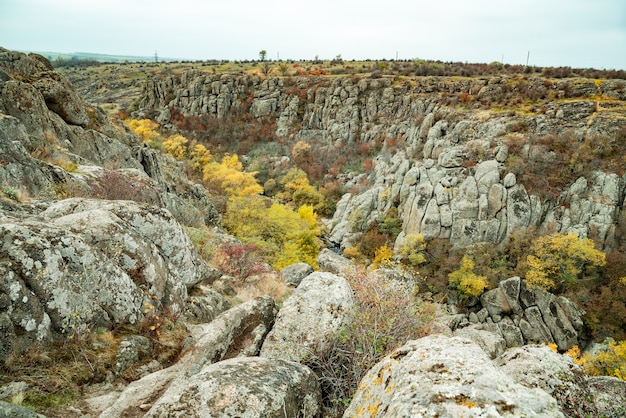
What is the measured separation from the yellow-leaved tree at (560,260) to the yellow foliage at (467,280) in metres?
4.90

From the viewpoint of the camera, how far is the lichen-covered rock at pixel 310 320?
6039mm

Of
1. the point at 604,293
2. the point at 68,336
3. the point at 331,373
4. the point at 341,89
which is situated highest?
the point at 341,89

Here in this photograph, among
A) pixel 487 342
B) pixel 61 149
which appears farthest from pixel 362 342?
pixel 487 342

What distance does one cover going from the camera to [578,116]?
47031mm

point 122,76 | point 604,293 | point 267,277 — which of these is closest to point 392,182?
point 604,293

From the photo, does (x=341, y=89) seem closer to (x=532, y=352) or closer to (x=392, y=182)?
(x=392, y=182)

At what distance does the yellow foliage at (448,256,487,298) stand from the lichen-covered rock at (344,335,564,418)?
38.8 metres

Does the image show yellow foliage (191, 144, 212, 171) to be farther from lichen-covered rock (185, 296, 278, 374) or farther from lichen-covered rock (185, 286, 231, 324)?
lichen-covered rock (185, 296, 278, 374)

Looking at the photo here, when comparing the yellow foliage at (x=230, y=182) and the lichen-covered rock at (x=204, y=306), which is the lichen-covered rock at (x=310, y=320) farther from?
the yellow foliage at (x=230, y=182)

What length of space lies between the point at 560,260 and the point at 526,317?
23.7ft

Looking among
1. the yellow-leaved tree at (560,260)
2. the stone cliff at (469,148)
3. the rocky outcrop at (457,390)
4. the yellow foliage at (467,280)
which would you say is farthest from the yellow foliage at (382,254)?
the rocky outcrop at (457,390)

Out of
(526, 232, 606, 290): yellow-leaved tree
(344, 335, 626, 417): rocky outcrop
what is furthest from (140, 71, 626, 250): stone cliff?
(344, 335, 626, 417): rocky outcrop

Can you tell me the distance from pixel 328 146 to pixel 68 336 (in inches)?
2986

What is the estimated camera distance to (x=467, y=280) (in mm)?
38469
